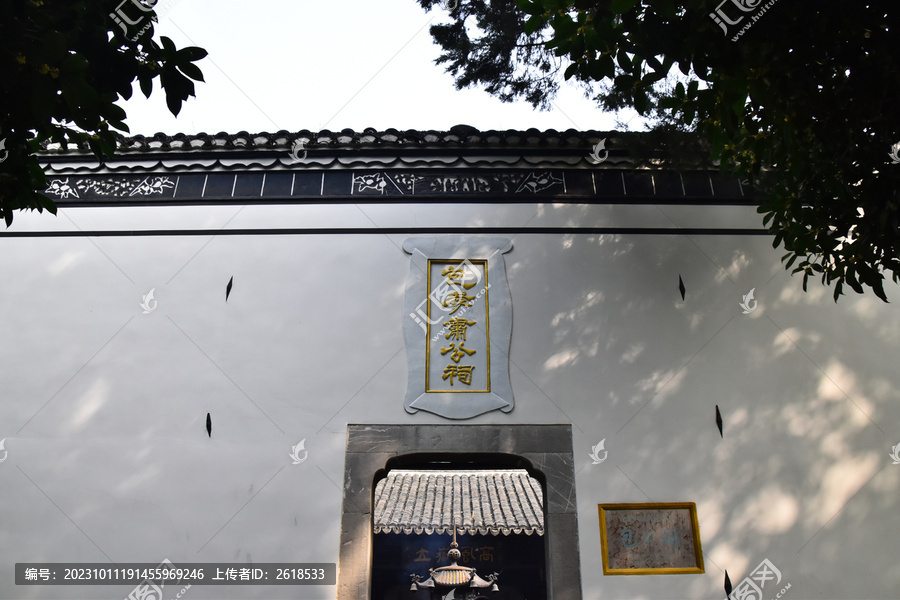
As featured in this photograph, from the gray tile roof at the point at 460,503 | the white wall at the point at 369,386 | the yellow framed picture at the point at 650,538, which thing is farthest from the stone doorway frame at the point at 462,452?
the gray tile roof at the point at 460,503

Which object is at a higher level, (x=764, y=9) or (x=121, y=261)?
(x=121, y=261)

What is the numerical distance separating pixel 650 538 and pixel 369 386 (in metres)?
1.81

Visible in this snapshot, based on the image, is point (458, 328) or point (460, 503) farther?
point (460, 503)

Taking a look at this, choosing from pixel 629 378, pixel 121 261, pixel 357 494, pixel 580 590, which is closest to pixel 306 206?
pixel 121 261

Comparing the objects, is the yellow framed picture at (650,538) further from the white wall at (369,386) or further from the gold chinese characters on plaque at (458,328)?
the gold chinese characters on plaque at (458,328)

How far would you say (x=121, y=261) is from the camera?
4227 millimetres

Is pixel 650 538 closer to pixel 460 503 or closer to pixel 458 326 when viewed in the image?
pixel 458 326

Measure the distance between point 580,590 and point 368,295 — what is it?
6.95ft

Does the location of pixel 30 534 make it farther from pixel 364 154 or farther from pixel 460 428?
pixel 364 154

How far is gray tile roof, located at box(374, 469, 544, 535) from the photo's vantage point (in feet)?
19.0

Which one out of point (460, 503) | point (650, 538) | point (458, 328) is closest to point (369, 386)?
point (458, 328)

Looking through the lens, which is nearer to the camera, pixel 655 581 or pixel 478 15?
pixel 655 581

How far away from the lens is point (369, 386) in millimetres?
3879

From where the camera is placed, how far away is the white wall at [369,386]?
3549 mm
